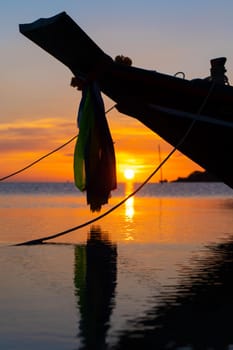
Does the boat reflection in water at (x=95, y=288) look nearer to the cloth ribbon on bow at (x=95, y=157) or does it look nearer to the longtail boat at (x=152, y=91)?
the cloth ribbon on bow at (x=95, y=157)

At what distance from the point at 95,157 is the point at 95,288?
1.91m

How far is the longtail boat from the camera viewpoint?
11.1 metres

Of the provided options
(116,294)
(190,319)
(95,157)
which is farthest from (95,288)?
(190,319)

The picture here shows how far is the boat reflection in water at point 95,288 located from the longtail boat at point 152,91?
245 centimetres

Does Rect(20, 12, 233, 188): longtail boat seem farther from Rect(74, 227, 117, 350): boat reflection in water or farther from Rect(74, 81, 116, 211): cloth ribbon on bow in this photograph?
Rect(74, 227, 117, 350): boat reflection in water

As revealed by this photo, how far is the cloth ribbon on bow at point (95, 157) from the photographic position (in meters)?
10.7

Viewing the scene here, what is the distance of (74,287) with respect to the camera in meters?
10.1

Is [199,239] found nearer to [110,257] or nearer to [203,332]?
[110,257]

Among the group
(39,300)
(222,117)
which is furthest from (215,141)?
(39,300)

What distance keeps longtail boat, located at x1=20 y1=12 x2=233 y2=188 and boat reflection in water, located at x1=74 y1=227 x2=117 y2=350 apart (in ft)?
8.05

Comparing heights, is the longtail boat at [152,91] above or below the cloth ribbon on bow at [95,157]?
above

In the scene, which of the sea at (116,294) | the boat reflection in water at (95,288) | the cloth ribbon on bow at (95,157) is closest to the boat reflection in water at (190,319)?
the sea at (116,294)

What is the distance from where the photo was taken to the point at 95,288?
10.1 metres

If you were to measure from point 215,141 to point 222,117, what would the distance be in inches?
19.7
